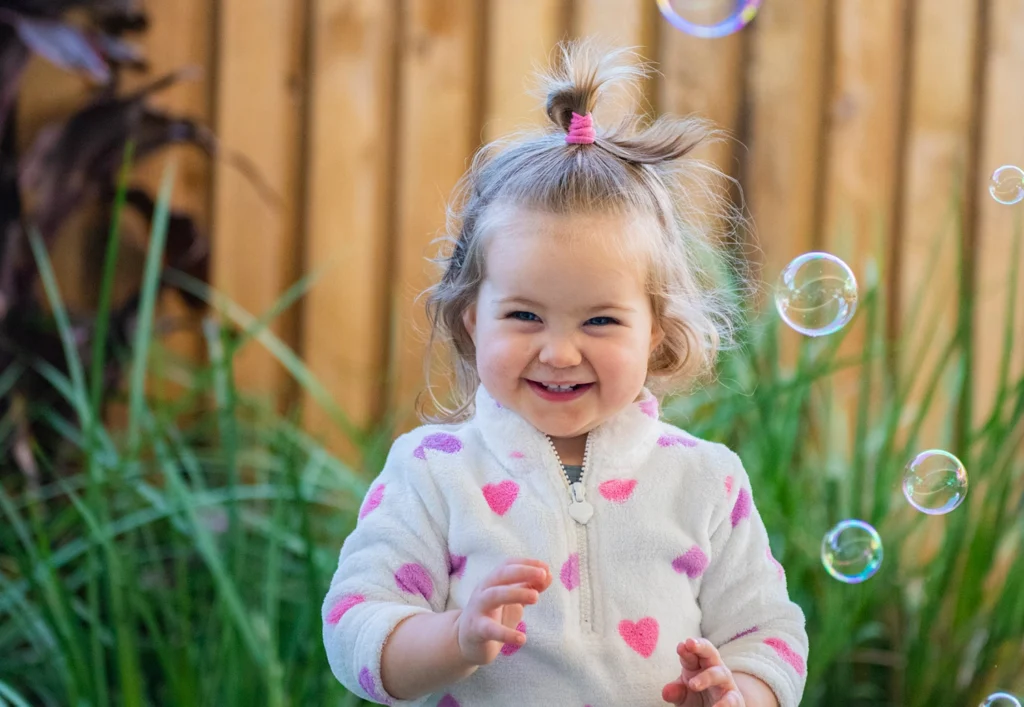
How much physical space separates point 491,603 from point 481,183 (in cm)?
39

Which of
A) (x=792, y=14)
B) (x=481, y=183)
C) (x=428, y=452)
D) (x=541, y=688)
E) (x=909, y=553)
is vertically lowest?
(x=909, y=553)

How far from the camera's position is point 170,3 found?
2188 mm

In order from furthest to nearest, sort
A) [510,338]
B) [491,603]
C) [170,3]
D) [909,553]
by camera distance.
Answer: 1. [170,3]
2. [909,553]
3. [510,338]
4. [491,603]

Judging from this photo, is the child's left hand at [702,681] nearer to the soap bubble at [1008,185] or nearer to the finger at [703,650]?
the finger at [703,650]

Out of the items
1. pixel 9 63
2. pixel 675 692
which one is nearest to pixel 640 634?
pixel 675 692

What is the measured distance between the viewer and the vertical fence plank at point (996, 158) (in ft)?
7.36

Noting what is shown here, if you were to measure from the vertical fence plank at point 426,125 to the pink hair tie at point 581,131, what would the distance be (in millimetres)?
1269

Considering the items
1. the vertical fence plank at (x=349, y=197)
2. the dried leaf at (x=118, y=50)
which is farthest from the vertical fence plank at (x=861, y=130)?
the dried leaf at (x=118, y=50)

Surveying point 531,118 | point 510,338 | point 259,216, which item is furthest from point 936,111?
point 510,338

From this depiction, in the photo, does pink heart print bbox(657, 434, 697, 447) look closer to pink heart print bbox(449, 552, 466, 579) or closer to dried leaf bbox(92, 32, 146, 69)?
pink heart print bbox(449, 552, 466, 579)

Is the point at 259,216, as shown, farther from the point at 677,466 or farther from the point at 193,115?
the point at 677,466

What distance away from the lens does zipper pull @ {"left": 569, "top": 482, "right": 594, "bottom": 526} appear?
3.01ft

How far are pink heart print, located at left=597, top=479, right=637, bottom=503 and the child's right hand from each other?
15 centimetres

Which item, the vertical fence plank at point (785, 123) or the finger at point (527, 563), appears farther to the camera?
the vertical fence plank at point (785, 123)
